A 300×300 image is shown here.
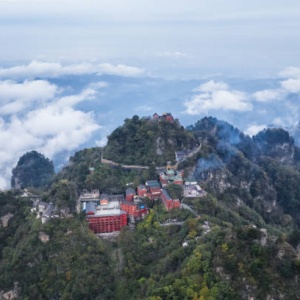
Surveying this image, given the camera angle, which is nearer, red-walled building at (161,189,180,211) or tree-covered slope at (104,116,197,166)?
red-walled building at (161,189,180,211)

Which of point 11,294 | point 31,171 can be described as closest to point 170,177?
point 11,294

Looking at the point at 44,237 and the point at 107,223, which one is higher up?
the point at 44,237

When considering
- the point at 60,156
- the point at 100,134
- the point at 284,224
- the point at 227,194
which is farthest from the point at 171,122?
the point at 100,134

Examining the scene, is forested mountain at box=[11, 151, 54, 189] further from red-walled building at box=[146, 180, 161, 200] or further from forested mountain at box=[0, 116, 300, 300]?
red-walled building at box=[146, 180, 161, 200]

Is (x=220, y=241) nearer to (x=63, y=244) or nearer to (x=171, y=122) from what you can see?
(x=63, y=244)

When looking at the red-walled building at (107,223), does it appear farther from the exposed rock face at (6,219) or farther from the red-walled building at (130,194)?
the exposed rock face at (6,219)

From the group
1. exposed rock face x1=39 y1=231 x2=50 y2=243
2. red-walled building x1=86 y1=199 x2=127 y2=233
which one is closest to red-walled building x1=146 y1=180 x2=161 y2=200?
red-walled building x1=86 y1=199 x2=127 y2=233

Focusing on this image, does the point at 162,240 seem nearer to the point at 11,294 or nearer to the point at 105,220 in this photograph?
the point at 105,220

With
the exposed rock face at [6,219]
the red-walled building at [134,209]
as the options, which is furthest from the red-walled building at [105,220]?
the exposed rock face at [6,219]

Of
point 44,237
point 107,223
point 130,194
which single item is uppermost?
point 130,194
